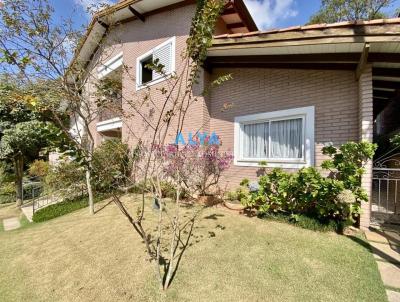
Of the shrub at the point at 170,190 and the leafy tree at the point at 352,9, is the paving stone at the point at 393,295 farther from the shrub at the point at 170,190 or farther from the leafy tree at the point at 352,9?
the leafy tree at the point at 352,9

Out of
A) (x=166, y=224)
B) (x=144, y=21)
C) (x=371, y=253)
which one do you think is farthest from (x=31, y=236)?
(x=144, y=21)

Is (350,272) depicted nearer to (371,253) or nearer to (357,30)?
(371,253)

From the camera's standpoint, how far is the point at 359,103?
5723mm

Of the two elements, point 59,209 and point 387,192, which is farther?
point 59,209

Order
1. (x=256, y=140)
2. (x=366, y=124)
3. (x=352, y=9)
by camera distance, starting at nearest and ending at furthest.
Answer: (x=366, y=124)
(x=256, y=140)
(x=352, y=9)

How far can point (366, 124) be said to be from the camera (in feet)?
17.4

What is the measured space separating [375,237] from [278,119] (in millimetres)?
3951

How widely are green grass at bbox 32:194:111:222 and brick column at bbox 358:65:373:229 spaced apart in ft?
26.2

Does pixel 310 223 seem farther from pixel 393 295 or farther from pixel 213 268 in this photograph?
pixel 213 268

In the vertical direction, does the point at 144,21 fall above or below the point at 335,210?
above

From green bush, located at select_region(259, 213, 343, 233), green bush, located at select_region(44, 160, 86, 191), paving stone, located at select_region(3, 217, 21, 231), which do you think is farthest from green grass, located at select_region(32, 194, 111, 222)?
green bush, located at select_region(259, 213, 343, 233)

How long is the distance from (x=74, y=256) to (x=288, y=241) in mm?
4409

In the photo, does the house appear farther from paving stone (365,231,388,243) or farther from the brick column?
paving stone (365,231,388,243)

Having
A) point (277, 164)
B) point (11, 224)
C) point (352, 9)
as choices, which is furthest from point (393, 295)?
point (352, 9)
